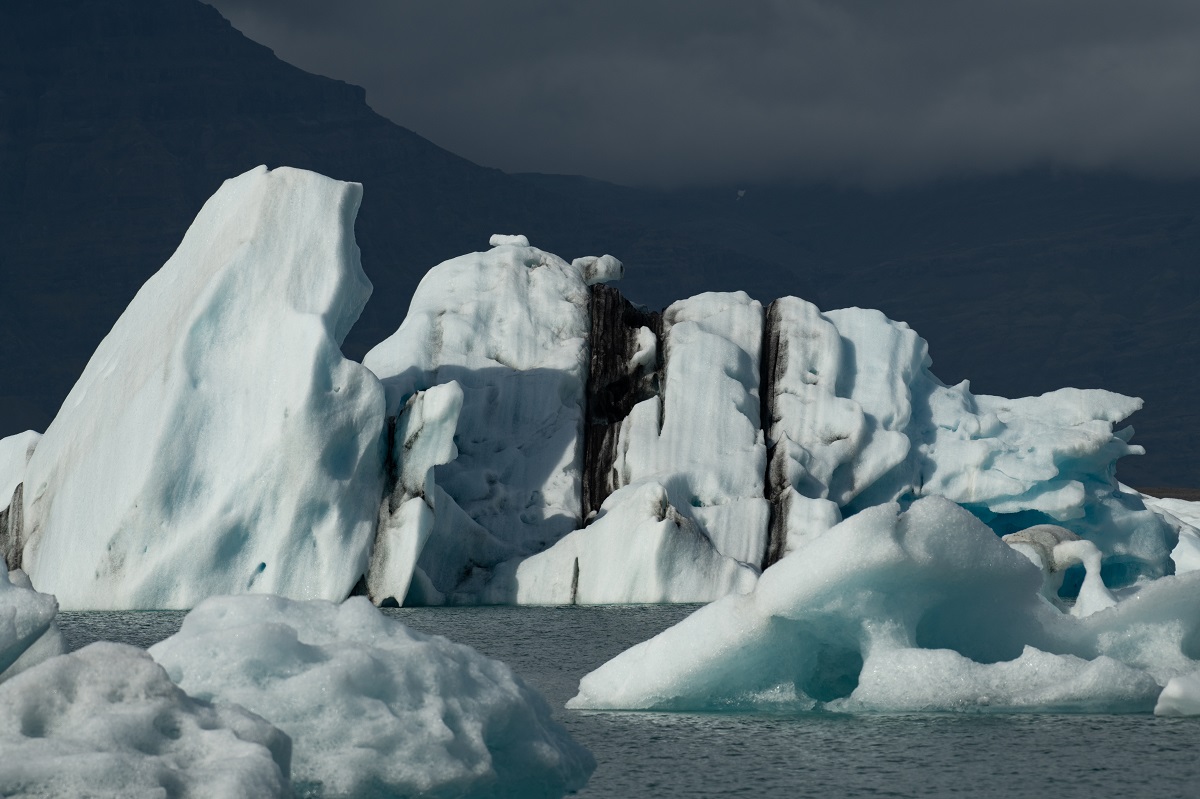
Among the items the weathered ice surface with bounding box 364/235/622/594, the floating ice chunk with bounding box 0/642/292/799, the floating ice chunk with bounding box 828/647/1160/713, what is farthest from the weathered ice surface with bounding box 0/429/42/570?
the floating ice chunk with bounding box 0/642/292/799

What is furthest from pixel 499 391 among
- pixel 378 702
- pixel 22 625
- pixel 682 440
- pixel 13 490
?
pixel 378 702

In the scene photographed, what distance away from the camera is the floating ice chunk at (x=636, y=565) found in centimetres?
1831

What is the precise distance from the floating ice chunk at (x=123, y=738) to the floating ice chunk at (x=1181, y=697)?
588 cm

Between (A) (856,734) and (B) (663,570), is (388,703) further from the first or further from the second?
(B) (663,570)

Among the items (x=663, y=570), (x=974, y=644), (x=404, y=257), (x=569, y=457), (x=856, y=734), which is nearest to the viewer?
(x=856, y=734)

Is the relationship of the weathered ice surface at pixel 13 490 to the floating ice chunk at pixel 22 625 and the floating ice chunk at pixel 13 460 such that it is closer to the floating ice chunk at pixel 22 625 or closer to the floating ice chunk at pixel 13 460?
the floating ice chunk at pixel 13 460

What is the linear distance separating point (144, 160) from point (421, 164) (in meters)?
34.3

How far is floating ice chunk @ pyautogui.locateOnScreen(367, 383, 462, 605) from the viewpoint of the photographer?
17.7 m

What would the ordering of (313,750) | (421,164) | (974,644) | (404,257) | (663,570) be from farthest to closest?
(421,164), (404,257), (663,570), (974,644), (313,750)

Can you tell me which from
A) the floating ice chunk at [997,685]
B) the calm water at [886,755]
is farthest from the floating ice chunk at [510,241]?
the floating ice chunk at [997,685]

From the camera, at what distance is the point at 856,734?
29.7 feet

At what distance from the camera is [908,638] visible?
959 centimetres

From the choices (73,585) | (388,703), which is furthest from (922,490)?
(388,703)

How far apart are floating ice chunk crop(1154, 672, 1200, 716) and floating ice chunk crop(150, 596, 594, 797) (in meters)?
4.06
